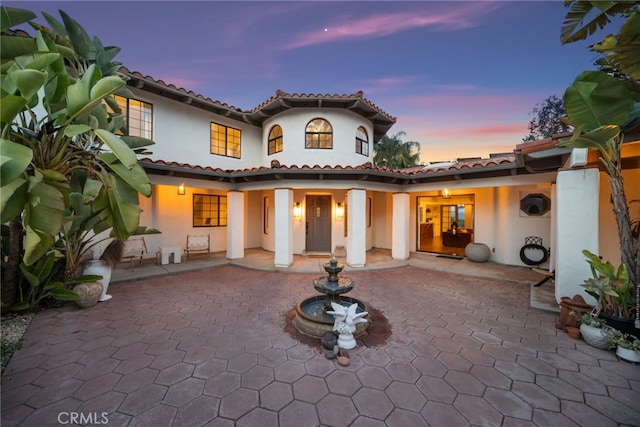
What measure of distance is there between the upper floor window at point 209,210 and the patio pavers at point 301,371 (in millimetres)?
6280

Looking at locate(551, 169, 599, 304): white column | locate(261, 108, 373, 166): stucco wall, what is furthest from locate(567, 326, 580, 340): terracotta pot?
locate(261, 108, 373, 166): stucco wall

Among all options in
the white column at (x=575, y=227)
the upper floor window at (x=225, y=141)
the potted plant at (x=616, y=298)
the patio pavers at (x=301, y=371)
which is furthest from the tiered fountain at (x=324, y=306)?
the upper floor window at (x=225, y=141)

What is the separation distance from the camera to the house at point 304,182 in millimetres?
8594

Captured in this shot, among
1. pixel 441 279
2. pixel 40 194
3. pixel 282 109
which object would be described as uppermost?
pixel 282 109

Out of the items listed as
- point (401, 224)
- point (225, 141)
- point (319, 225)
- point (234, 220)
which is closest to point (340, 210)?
point (319, 225)

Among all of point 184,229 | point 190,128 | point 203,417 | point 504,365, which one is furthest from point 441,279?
point 190,128

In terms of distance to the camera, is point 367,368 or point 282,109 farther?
point 282,109

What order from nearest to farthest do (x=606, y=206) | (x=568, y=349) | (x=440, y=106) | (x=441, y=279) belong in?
1. (x=568, y=349)
2. (x=606, y=206)
3. (x=441, y=279)
4. (x=440, y=106)

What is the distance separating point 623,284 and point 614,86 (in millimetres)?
3189

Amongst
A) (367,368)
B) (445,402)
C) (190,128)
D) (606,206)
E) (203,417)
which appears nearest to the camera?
(203,417)

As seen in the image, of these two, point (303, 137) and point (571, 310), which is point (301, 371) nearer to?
point (571, 310)

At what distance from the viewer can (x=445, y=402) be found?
2680 millimetres

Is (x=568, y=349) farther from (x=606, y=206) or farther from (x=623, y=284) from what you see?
(x=606, y=206)

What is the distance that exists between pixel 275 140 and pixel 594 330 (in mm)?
11495
